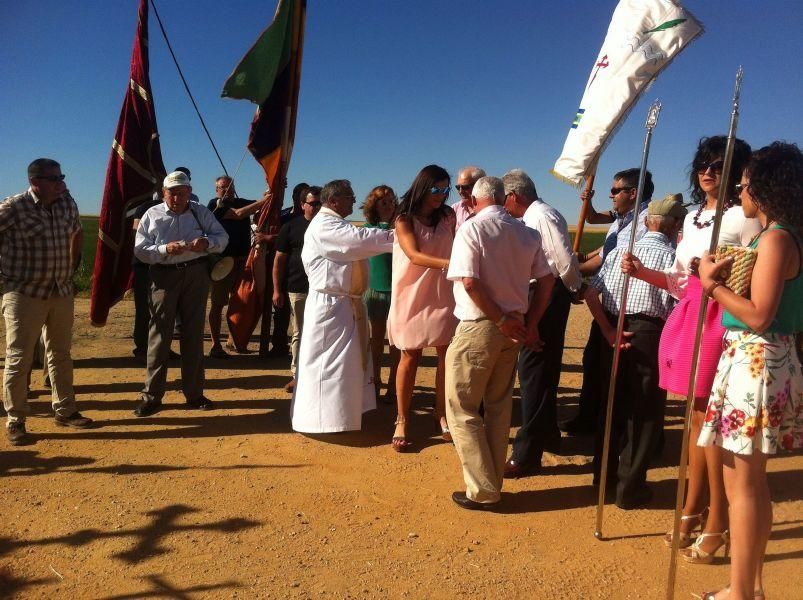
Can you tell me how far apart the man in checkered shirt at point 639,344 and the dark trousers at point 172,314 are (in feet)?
11.3

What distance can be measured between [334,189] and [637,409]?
9.13ft

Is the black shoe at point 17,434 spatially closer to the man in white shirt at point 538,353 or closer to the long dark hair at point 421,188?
the long dark hair at point 421,188

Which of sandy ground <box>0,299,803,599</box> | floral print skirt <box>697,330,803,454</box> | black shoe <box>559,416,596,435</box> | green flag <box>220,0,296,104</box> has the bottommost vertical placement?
sandy ground <box>0,299,803,599</box>

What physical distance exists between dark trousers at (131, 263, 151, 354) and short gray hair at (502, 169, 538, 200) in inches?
193

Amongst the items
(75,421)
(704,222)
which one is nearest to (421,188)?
(704,222)

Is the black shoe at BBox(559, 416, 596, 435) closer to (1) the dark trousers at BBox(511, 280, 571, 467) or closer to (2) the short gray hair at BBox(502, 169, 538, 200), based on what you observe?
(1) the dark trousers at BBox(511, 280, 571, 467)

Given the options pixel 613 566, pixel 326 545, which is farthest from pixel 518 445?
pixel 326 545

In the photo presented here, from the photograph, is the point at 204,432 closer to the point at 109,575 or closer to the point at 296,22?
the point at 109,575

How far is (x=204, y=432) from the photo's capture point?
545 cm

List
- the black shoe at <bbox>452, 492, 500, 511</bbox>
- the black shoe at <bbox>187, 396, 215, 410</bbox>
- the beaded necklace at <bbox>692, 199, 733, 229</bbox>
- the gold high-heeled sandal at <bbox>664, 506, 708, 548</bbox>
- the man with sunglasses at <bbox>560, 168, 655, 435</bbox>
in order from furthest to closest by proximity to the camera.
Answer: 1. the black shoe at <bbox>187, 396, 215, 410</bbox>
2. the man with sunglasses at <bbox>560, 168, 655, 435</bbox>
3. the black shoe at <bbox>452, 492, 500, 511</bbox>
4. the gold high-heeled sandal at <bbox>664, 506, 708, 548</bbox>
5. the beaded necklace at <bbox>692, 199, 733, 229</bbox>

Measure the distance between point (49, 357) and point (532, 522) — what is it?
4041mm

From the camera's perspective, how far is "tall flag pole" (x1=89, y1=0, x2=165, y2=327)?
6.61 meters

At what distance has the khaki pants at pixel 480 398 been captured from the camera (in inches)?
151

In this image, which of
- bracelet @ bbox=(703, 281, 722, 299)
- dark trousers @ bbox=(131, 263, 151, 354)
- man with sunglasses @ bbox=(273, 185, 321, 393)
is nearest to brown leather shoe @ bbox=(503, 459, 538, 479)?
bracelet @ bbox=(703, 281, 722, 299)
